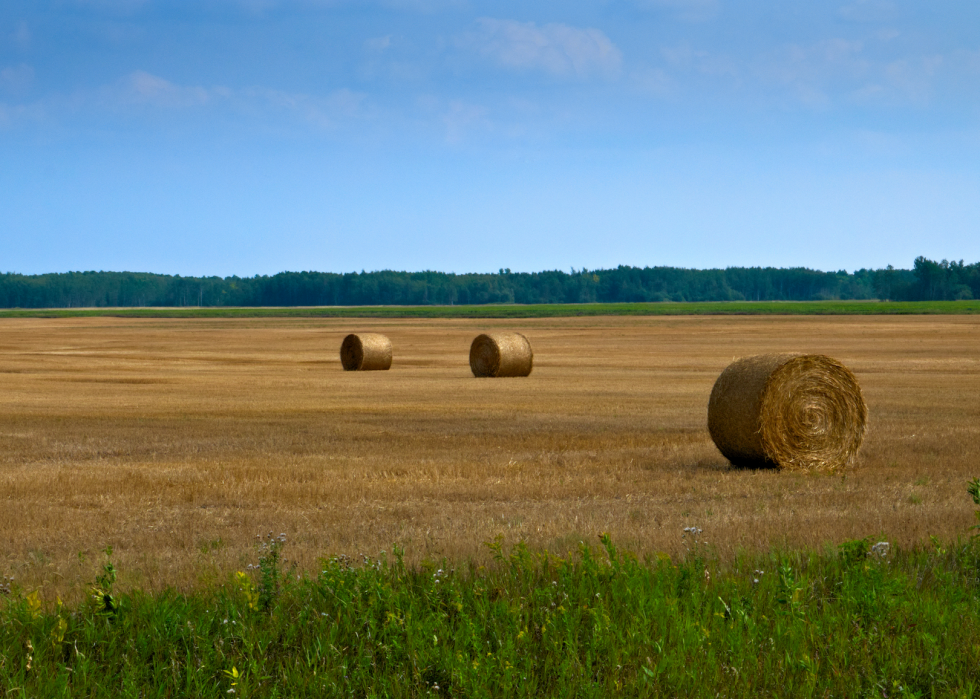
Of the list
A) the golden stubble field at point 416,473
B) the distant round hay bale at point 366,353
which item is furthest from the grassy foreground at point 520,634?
the distant round hay bale at point 366,353

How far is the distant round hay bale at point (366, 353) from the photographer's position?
129 ft

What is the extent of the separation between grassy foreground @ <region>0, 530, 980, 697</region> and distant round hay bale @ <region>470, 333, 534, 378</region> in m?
26.8

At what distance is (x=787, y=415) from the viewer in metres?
15.8

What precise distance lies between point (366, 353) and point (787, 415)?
2501 centimetres

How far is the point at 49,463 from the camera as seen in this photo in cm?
1650

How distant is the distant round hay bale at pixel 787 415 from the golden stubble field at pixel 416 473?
20.9 inches

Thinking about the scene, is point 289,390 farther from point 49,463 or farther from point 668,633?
point 668,633

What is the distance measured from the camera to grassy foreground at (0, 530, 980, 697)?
21.3 feet

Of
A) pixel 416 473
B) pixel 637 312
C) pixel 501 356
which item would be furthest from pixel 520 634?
pixel 637 312

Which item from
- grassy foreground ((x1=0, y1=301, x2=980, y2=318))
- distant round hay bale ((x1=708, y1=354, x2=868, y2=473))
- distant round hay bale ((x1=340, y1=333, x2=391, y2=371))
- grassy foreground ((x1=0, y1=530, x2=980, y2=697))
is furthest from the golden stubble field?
grassy foreground ((x1=0, y1=301, x2=980, y2=318))

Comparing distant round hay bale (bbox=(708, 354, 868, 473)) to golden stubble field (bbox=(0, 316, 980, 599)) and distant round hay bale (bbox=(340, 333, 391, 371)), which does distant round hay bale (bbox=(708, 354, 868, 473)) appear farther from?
distant round hay bale (bbox=(340, 333, 391, 371))

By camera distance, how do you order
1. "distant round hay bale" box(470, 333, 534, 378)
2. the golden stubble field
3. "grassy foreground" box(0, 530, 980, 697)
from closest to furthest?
"grassy foreground" box(0, 530, 980, 697), the golden stubble field, "distant round hay bale" box(470, 333, 534, 378)

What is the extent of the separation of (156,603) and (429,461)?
28.8 feet

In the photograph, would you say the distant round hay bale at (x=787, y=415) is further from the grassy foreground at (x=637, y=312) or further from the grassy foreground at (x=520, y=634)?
the grassy foreground at (x=637, y=312)
